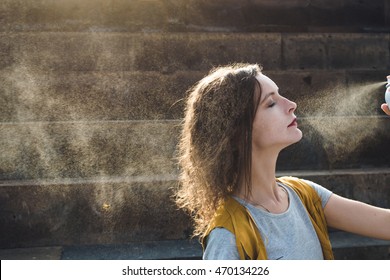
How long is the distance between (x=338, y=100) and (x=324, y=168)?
2.80ft

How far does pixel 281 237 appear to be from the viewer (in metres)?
1.63

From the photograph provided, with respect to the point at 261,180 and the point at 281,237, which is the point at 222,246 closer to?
the point at 281,237

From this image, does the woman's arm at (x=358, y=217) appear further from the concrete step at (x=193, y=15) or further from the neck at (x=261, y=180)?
the concrete step at (x=193, y=15)

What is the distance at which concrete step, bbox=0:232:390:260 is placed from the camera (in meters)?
2.70

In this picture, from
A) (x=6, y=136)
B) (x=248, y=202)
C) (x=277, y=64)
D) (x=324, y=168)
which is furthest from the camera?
(x=277, y=64)

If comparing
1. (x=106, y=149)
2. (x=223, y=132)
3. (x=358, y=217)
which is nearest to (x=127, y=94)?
(x=106, y=149)

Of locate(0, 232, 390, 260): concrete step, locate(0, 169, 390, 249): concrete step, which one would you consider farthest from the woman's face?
locate(0, 169, 390, 249): concrete step

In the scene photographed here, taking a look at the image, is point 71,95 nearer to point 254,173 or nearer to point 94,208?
point 94,208

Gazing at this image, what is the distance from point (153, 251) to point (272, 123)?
1411mm

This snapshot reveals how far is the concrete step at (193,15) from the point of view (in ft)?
14.9

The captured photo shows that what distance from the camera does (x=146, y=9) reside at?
4.69 m

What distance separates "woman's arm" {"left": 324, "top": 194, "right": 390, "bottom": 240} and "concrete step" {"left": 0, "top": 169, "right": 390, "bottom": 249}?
1.27m

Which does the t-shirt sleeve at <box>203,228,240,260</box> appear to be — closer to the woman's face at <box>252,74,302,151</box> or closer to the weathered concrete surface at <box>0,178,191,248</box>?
the woman's face at <box>252,74,302,151</box>
